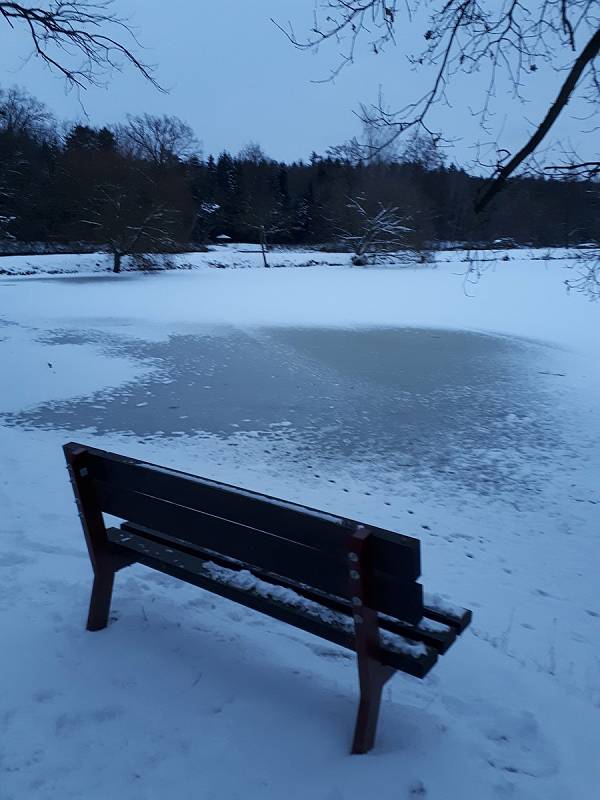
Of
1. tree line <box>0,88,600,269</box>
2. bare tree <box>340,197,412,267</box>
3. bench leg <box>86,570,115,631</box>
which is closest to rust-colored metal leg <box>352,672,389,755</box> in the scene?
bench leg <box>86,570,115,631</box>

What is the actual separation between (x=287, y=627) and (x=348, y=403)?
629cm

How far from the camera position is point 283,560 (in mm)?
2477

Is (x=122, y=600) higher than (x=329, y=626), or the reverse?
(x=329, y=626)

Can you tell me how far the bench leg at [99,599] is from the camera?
3242 millimetres

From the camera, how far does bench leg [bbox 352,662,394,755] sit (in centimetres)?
243

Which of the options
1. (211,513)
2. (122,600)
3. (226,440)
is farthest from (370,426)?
(211,513)

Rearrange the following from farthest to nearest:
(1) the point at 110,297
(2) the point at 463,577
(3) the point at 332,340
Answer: (1) the point at 110,297 → (3) the point at 332,340 → (2) the point at 463,577

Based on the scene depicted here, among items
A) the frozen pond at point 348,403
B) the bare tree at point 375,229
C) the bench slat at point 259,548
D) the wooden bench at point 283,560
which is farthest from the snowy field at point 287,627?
the bare tree at point 375,229

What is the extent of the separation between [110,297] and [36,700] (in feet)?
78.8

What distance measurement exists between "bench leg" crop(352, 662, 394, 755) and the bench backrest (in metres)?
0.34

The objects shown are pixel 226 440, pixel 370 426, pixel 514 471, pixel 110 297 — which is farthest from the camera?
pixel 110 297

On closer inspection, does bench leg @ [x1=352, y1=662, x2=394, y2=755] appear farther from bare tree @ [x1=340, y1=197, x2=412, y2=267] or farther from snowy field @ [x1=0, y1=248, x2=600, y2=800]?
bare tree @ [x1=340, y1=197, x2=412, y2=267]

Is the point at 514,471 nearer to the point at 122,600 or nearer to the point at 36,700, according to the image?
the point at 122,600

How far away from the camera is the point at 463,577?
4.50 m
